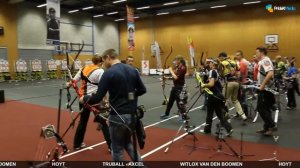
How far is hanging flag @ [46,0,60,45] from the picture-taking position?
1345cm

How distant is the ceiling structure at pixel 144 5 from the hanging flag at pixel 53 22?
9.67 metres

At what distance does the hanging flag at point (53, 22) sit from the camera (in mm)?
13445

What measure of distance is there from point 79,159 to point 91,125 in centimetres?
242

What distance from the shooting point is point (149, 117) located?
8.04m

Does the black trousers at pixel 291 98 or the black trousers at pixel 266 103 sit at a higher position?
the black trousers at pixel 266 103

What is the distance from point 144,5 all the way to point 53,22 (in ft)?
44.6

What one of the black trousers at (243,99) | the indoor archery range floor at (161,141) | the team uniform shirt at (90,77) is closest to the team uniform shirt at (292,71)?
the indoor archery range floor at (161,141)

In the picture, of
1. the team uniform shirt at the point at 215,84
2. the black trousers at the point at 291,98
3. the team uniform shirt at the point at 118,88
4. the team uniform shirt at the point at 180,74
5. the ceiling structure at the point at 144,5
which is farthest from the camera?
the ceiling structure at the point at 144,5

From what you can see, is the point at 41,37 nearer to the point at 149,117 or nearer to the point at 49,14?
the point at 49,14

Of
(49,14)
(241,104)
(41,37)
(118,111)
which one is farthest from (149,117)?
(41,37)

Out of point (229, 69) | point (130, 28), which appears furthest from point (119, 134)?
point (130, 28)

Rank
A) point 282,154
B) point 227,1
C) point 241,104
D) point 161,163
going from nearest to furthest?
point 161,163 → point 282,154 → point 241,104 → point 227,1

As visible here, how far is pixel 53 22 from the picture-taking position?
14.0m

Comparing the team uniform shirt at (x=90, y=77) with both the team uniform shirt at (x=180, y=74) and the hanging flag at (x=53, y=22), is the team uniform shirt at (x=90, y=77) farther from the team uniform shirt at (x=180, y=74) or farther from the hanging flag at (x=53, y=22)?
the hanging flag at (x=53, y=22)
